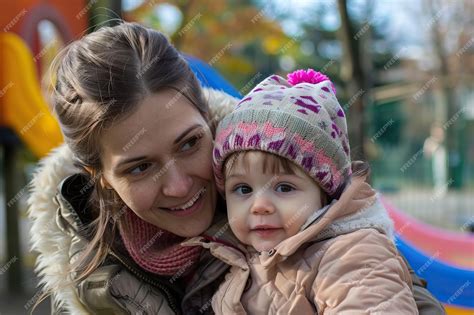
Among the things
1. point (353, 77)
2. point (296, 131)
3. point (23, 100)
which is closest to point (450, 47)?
point (353, 77)

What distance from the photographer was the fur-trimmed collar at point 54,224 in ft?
7.03

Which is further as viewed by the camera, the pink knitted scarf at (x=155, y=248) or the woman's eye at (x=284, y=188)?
the pink knitted scarf at (x=155, y=248)

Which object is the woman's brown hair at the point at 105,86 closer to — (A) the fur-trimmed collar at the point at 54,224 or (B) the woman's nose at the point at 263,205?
(A) the fur-trimmed collar at the point at 54,224

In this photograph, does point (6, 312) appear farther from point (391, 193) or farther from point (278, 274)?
point (391, 193)

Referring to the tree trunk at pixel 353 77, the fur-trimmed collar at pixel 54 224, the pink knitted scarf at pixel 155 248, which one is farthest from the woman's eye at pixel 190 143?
the tree trunk at pixel 353 77

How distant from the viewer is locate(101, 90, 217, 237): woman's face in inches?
70.9

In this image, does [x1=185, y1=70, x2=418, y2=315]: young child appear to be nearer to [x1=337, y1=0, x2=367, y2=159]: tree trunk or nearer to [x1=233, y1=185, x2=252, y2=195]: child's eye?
[x1=233, y1=185, x2=252, y2=195]: child's eye

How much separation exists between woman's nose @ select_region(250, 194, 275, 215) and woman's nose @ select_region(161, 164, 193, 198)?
0.27 metres

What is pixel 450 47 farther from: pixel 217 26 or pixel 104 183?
pixel 104 183

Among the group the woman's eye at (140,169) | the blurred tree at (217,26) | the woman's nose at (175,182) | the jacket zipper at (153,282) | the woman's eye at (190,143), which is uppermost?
the woman's eye at (190,143)

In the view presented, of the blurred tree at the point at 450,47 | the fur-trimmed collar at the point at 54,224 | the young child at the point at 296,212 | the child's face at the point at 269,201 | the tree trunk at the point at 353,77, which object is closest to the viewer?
the young child at the point at 296,212

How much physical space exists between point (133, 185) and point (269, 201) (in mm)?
450

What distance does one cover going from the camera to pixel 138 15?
8508 mm

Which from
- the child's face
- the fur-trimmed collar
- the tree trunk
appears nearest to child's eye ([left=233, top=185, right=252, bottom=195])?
the child's face
